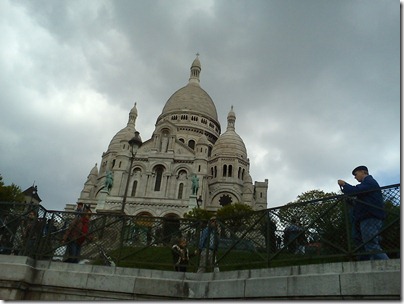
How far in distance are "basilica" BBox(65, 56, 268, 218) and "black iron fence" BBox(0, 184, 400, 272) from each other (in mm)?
32895

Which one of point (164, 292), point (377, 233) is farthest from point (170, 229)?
point (377, 233)

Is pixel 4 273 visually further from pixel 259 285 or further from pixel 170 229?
pixel 259 285

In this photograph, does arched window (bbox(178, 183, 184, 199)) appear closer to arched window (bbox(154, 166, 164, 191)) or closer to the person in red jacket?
arched window (bbox(154, 166, 164, 191))

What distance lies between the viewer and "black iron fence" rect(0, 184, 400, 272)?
270 inches

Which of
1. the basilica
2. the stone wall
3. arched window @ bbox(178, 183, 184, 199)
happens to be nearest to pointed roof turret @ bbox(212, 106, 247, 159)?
the basilica

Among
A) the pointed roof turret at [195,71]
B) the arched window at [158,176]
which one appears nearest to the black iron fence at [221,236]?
the arched window at [158,176]

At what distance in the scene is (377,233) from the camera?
6.10 meters

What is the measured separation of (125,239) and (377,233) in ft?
16.8

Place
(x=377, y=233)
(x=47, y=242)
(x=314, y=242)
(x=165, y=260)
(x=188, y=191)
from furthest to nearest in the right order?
(x=188, y=191) → (x=165, y=260) → (x=47, y=242) → (x=314, y=242) → (x=377, y=233)

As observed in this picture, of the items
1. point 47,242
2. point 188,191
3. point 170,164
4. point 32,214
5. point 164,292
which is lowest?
point 164,292

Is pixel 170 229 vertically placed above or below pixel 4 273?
above

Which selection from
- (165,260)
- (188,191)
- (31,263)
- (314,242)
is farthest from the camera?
(188,191)

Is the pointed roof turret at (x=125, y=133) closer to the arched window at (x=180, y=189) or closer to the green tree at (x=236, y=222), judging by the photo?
the arched window at (x=180, y=189)

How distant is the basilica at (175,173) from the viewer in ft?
160
